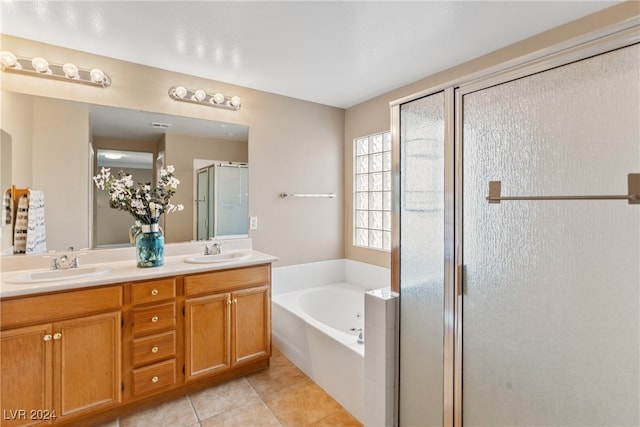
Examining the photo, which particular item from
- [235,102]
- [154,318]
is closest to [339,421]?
[154,318]

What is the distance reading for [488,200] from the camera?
1.31 metres

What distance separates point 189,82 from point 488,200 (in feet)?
8.22

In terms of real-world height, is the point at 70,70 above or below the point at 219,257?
above

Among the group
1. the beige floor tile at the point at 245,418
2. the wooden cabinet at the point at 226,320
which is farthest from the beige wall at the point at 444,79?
the beige floor tile at the point at 245,418

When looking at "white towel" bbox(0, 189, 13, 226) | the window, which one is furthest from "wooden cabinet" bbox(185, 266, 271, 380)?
the window

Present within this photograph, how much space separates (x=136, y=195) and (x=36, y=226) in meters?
0.65

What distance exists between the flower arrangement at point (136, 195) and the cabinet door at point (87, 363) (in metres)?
0.68

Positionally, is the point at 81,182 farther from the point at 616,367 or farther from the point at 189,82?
the point at 616,367

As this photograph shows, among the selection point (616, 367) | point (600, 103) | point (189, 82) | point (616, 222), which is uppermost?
point (189, 82)

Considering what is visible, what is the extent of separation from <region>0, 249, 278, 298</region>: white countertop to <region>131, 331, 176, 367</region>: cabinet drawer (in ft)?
1.29

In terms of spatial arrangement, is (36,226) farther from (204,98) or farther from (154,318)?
(204,98)

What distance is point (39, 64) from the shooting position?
2031mm

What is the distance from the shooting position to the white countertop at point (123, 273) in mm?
1607

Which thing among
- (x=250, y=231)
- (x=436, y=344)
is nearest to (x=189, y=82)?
(x=250, y=231)
